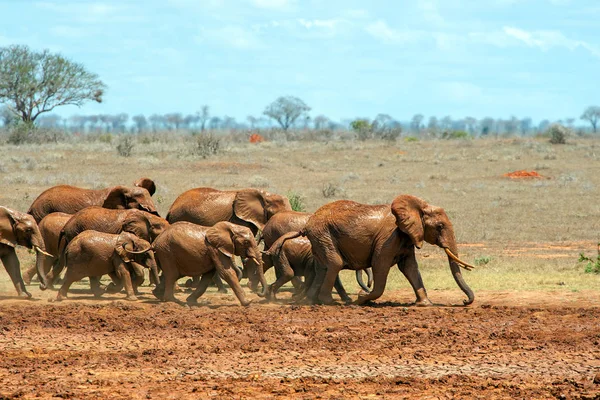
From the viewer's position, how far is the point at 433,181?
37.4 metres

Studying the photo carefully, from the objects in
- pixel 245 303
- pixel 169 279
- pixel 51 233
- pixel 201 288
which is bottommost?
pixel 245 303

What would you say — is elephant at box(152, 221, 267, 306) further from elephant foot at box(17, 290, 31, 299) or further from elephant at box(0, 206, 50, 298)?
elephant foot at box(17, 290, 31, 299)

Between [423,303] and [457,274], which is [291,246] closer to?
[423,303]

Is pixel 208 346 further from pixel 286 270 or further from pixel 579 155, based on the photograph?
pixel 579 155

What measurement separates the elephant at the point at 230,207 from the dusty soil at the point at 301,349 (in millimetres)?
2764

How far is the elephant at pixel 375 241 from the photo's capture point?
46.6ft

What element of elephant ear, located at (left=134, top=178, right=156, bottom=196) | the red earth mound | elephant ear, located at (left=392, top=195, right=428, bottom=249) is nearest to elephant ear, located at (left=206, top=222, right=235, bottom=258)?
elephant ear, located at (left=392, top=195, right=428, bottom=249)

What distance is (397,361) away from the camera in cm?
1065

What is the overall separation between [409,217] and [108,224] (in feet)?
16.3

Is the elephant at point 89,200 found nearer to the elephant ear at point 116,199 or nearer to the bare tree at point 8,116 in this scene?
the elephant ear at point 116,199

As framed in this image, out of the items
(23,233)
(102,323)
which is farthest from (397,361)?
(23,233)

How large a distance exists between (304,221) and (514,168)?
28941mm

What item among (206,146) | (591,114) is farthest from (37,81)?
(591,114)

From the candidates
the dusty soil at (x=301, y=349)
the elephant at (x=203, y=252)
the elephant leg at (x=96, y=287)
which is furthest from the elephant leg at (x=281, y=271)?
the elephant leg at (x=96, y=287)
